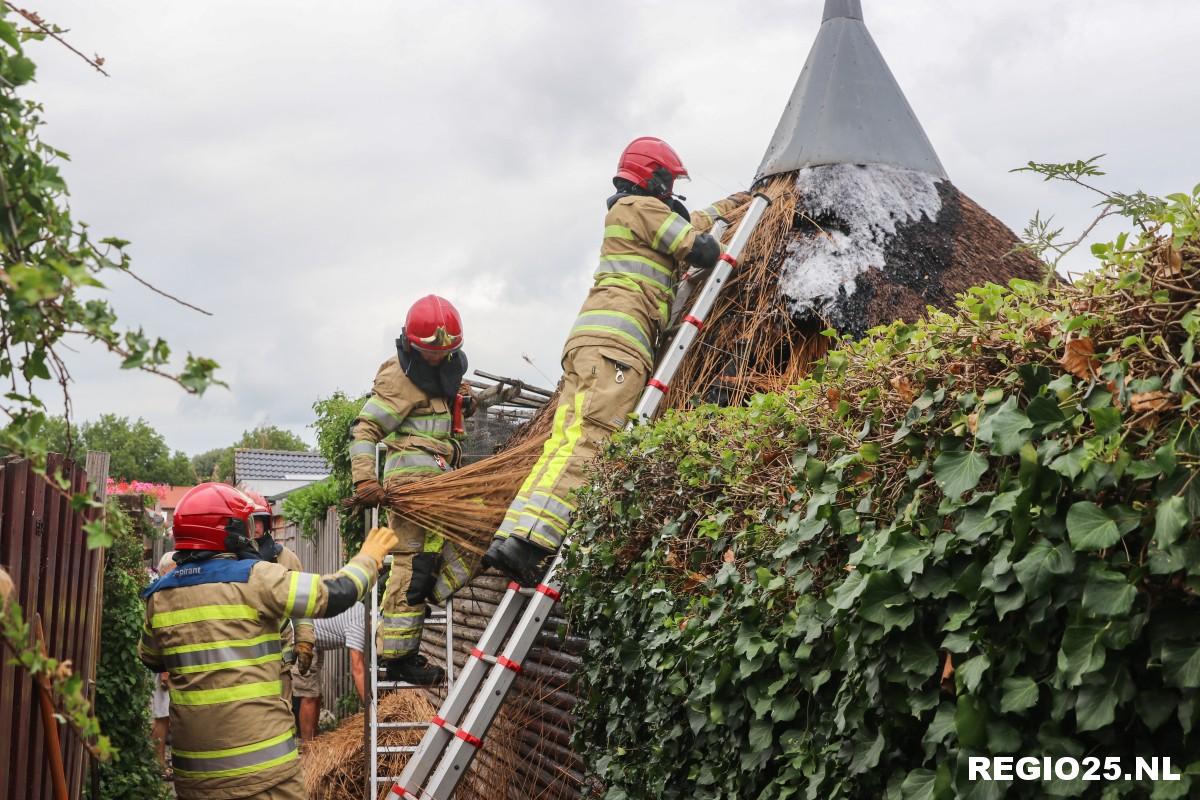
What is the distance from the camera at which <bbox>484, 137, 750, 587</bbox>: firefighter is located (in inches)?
227

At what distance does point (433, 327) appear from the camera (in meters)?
7.06

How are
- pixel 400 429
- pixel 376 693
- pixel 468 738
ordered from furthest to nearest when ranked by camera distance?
pixel 376 693, pixel 400 429, pixel 468 738

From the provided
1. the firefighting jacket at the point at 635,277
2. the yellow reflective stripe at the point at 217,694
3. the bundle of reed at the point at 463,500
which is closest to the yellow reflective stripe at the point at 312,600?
the yellow reflective stripe at the point at 217,694

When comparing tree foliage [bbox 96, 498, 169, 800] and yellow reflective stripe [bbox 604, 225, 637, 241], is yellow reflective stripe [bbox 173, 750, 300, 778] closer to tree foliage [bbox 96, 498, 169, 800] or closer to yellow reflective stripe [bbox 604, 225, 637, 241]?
tree foliage [bbox 96, 498, 169, 800]

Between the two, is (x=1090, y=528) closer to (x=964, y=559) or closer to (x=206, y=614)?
(x=964, y=559)

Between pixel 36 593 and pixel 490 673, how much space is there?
7.55ft

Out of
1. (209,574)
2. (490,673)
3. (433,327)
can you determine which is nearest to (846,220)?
(433,327)

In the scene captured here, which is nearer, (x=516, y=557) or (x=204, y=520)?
(x=204, y=520)

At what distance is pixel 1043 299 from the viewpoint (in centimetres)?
259

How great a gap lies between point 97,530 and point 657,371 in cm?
457

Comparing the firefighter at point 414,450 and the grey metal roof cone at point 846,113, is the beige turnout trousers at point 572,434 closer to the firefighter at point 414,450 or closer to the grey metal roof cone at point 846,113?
the firefighter at point 414,450

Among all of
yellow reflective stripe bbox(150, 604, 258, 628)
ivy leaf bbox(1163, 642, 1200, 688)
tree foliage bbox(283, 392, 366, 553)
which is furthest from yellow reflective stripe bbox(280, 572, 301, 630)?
tree foliage bbox(283, 392, 366, 553)

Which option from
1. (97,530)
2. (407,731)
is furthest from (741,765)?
(407,731)

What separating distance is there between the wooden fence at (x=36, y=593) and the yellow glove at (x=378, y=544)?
1.26 meters
